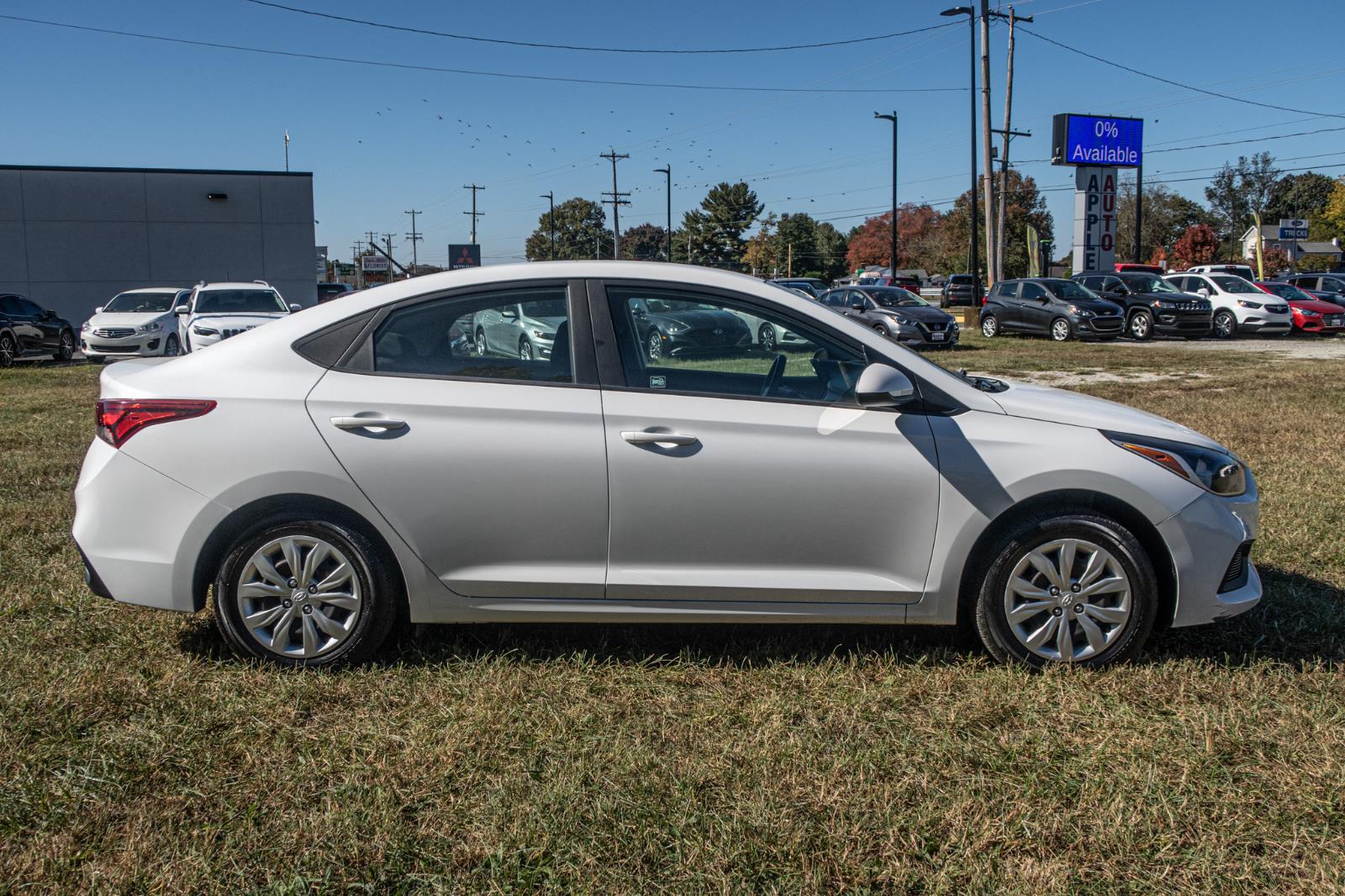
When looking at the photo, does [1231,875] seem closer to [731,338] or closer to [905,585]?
[905,585]

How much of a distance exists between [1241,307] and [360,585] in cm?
3021

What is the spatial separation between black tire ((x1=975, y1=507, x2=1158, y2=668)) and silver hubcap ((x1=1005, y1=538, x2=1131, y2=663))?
0.06 ft

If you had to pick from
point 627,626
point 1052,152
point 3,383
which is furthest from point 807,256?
point 627,626

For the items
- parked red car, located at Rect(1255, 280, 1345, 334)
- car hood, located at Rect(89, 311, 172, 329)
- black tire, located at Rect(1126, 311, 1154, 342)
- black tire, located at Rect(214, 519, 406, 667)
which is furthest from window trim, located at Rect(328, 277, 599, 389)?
parked red car, located at Rect(1255, 280, 1345, 334)

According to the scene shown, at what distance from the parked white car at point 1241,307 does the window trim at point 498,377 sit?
95.4ft

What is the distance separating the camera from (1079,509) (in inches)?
152

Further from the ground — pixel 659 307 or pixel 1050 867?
pixel 659 307

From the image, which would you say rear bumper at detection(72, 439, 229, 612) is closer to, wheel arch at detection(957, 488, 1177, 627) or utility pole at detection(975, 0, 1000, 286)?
wheel arch at detection(957, 488, 1177, 627)

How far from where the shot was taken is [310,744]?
11.1 feet

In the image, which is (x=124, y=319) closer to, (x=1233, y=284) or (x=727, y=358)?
Answer: (x=727, y=358)

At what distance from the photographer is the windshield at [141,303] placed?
21.2m

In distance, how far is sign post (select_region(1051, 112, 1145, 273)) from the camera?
39281 mm

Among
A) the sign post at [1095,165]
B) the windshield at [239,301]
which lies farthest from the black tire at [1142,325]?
the windshield at [239,301]

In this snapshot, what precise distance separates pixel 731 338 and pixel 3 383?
1711cm
